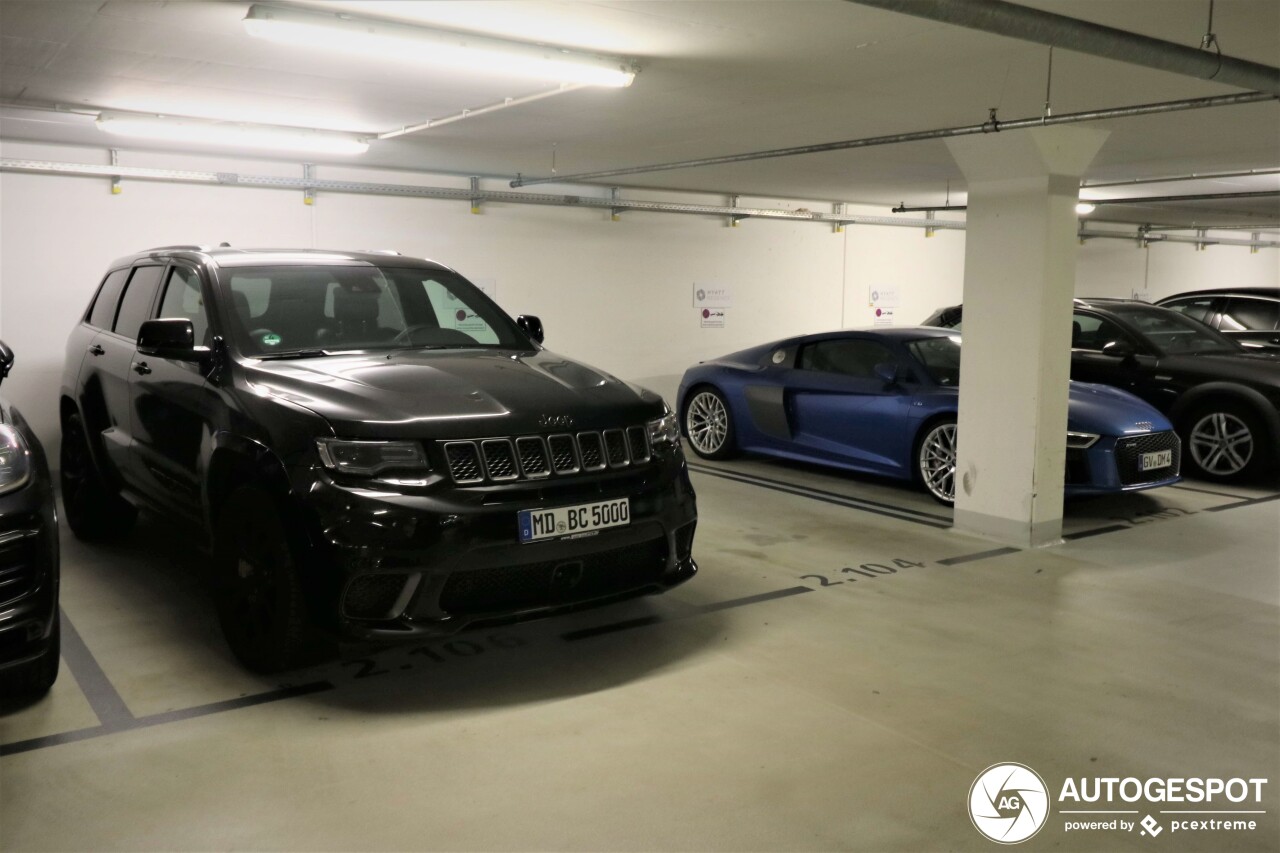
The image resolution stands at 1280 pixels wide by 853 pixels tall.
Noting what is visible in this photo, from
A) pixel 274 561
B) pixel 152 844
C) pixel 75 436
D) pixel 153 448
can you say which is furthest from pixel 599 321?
pixel 152 844

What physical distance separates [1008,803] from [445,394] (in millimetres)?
2178

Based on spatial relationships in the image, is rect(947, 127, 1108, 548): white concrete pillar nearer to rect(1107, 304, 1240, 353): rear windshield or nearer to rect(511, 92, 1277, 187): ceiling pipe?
rect(511, 92, 1277, 187): ceiling pipe

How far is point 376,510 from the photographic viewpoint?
322cm

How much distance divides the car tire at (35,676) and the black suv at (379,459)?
57 cm

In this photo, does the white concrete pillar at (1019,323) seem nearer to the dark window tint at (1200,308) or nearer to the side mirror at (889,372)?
the side mirror at (889,372)

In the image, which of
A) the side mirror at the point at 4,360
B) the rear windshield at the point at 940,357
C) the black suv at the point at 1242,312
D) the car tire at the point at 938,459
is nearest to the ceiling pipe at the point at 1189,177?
the black suv at the point at 1242,312

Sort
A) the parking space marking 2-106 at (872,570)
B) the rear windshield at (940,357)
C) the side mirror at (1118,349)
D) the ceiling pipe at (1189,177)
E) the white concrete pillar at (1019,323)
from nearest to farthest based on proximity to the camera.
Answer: the parking space marking 2-106 at (872,570) → the white concrete pillar at (1019,323) → the rear windshield at (940,357) → the side mirror at (1118,349) → the ceiling pipe at (1189,177)

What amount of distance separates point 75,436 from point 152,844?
12.2 feet

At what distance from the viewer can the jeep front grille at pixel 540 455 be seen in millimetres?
3361

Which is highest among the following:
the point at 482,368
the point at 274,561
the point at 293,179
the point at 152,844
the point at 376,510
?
the point at 293,179

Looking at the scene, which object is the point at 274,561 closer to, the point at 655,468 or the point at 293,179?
the point at 655,468

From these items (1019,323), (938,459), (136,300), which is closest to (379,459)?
(136,300)

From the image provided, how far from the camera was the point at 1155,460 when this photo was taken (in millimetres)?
6453

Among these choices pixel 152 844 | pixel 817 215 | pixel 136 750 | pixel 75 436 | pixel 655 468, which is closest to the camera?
pixel 152 844
